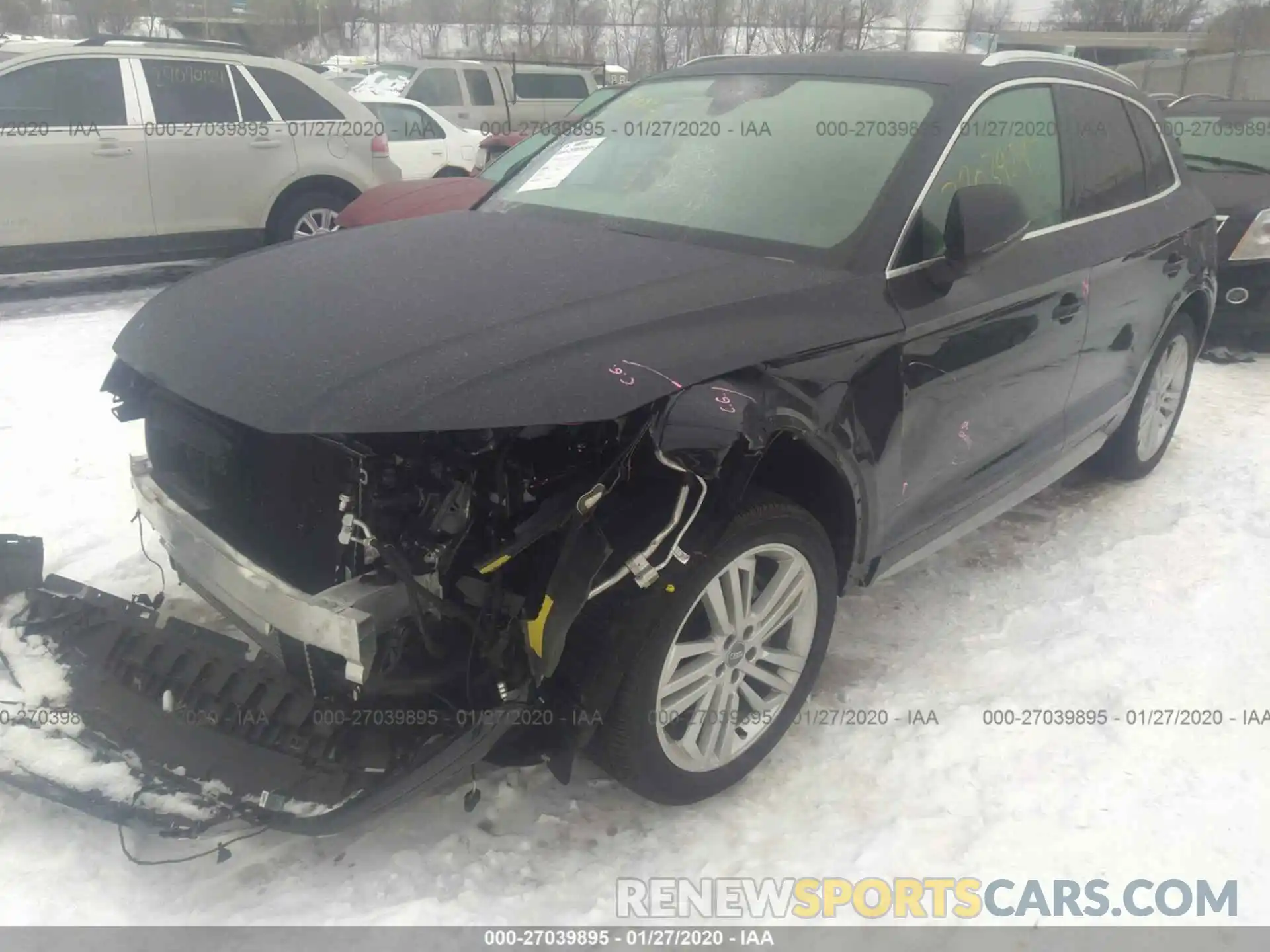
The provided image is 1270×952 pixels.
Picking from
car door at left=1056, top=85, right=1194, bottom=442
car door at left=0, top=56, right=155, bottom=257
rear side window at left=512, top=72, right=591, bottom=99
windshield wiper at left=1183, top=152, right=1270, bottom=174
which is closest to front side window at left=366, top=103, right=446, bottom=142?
car door at left=0, top=56, right=155, bottom=257

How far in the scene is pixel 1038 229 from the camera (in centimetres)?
325

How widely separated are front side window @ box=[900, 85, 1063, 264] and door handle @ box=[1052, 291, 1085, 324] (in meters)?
0.26

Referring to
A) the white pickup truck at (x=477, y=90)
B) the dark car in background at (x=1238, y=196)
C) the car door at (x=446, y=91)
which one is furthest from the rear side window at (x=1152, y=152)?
the car door at (x=446, y=91)

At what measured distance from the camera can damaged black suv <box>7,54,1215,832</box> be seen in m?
2.01

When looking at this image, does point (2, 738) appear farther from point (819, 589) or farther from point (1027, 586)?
point (1027, 586)

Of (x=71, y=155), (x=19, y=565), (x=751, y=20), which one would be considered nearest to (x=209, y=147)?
(x=71, y=155)

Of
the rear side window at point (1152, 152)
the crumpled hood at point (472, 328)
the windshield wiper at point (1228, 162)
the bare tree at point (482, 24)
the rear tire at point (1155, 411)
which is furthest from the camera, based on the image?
the bare tree at point (482, 24)

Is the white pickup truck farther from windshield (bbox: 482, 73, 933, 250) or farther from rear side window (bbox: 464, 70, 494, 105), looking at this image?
windshield (bbox: 482, 73, 933, 250)

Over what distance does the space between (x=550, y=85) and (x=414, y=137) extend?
599cm

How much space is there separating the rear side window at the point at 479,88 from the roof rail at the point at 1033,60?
12237 mm

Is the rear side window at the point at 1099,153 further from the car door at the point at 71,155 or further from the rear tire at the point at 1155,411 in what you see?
the car door at the point at 71,155

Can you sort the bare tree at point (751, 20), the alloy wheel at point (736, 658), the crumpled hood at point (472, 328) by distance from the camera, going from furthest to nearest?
the bare tree at point (751, 20)
the alloy wheel at point (736, 658)
the crumpled hood at point (472, 328)

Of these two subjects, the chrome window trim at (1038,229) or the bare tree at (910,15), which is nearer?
the chrome window trim at (1038,229)

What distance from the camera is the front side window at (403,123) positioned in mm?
11016
